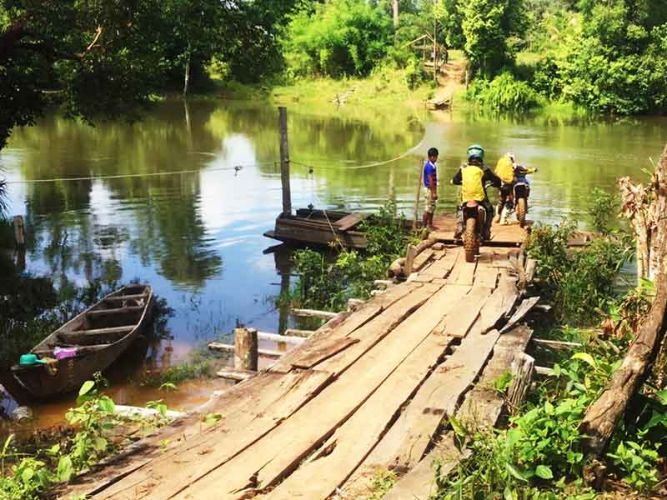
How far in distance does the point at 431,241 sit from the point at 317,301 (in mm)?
2002

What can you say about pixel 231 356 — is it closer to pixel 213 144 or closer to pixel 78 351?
pixel 78 351

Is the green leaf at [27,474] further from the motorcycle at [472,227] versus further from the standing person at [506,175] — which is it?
the standing person at [506,175]

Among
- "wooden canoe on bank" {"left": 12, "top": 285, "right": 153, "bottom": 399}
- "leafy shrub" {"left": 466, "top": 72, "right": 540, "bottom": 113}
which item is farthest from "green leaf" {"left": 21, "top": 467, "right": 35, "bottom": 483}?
"leafy shrub" {"left": 466, "top": 72, "right": 540, "bottom": 113}

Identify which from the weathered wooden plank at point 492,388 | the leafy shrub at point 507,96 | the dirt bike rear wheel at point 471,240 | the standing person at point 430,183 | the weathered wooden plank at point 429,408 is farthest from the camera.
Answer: the leafy shrub at point 507,96

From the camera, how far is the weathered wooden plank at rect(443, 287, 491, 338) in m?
6.71

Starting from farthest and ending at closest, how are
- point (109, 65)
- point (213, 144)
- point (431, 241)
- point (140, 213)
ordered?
point (213, 144) < point (140, 213) < point (109, 65) < point (431, 241)

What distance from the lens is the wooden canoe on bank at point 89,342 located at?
784 cm

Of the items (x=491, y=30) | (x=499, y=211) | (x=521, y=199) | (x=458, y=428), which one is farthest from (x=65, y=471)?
(x=491, y=30)

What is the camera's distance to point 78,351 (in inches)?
325

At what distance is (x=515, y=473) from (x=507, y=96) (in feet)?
145

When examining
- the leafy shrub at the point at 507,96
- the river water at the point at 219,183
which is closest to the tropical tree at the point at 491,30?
the leafy shrub at the point at 507,96

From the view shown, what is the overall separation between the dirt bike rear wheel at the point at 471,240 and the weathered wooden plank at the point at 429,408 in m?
3.45

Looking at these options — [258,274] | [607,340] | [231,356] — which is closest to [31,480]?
[607,340]

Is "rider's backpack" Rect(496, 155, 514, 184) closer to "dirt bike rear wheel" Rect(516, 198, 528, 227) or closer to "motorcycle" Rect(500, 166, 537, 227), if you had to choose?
"motorcycle" Rect(500, 166, 537, 227)
